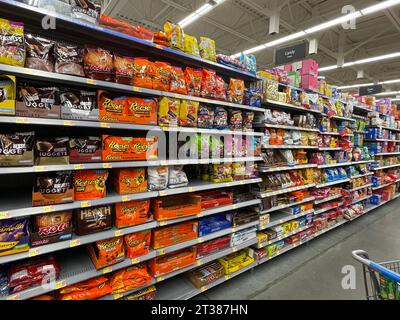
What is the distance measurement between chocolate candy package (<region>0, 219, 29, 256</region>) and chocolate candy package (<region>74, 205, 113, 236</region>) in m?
0.28

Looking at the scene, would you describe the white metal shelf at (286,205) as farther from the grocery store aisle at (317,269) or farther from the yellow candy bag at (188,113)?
the yellow candy bag at (188,113)

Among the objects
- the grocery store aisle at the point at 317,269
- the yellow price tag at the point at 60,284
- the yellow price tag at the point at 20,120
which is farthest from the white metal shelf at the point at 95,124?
the grocery store aisle at the point at 317,269

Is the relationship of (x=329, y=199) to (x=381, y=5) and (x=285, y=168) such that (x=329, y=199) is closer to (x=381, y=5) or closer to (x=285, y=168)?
(x=285, y=168)

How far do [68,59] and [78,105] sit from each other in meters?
0.29

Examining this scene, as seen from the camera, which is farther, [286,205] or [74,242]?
[286,205]

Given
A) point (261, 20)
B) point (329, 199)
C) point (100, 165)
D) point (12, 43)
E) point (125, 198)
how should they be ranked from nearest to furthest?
point (12, 43) < point (100, 165) < point (125, 198) < point (329, 199) < point (261, 20)

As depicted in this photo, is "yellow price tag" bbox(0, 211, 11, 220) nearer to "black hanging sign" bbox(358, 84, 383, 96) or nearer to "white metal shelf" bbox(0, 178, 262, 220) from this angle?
"white metal shelf" bbox(0, 178, 262, 220)

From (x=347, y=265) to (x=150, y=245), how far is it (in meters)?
2.83

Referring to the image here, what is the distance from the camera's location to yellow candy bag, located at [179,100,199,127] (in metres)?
1.82

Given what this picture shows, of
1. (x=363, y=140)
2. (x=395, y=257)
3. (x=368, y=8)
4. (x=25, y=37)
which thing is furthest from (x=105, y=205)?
(x=368, y=8)

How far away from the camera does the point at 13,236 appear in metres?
1.23

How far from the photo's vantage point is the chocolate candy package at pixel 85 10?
4.46 feet

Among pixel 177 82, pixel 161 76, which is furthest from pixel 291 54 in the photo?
pixel 161 76

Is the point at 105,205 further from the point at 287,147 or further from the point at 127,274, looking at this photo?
the point at 287,147
